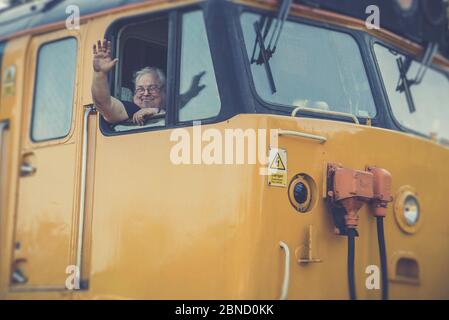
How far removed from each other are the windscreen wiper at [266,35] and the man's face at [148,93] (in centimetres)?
68

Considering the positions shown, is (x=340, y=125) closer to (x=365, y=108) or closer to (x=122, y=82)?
(x=365, y=108)

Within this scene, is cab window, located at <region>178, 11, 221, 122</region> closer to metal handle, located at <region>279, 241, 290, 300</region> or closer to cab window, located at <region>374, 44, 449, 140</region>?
metal handle, located at <region>279, 241, 290, 300</region>

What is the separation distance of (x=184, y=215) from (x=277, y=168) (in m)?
0.54

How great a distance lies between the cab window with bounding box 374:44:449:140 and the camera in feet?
15.1

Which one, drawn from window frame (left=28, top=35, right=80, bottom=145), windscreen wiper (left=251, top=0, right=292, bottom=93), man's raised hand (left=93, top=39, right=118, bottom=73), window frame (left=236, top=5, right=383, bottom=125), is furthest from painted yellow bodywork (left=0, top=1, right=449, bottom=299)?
windscreen wiper (left=251, top=0, right=292, bottom=93)

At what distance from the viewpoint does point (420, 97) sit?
4.94 m

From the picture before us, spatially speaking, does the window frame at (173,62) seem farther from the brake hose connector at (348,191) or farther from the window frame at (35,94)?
the brake hose connector at (348,191)

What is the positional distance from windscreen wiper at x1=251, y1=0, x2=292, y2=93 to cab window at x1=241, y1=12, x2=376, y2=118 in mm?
13

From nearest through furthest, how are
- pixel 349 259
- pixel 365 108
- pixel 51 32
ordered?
pixel 349 259, pixel 365 108, pixel 51 32

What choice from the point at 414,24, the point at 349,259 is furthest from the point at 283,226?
the point at 414,24

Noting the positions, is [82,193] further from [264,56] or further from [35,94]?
[264,56]

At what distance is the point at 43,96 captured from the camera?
15.2ft

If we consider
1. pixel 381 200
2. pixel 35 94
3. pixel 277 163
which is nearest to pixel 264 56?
pixel 277 163
